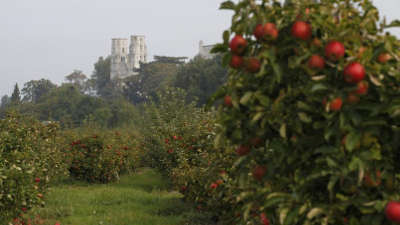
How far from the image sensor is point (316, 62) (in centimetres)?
228

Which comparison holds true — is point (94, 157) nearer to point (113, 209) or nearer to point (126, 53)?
point (113, 209)

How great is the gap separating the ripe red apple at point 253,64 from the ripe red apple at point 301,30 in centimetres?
24

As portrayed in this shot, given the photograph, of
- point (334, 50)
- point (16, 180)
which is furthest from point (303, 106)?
point (16, 180)

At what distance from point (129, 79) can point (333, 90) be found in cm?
8010

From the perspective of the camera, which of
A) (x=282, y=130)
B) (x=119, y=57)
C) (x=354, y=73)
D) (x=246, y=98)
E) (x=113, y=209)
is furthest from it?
(x=119, y=57)

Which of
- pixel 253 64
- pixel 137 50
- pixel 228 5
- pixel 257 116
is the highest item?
pixel 137 50

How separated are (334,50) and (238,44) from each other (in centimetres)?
50

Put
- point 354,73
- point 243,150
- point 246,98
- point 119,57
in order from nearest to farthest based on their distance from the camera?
1. point 354,73
2. point 246,98
3. point 243,150
4. point 119,57

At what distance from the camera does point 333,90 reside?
2266 mm

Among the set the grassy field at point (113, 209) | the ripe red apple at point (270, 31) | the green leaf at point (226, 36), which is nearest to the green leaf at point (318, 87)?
the ripe red apple at point (270, 31)

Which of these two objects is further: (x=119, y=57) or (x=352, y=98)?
(x=119, y=57)

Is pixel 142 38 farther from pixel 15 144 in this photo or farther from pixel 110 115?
pixel 15 144

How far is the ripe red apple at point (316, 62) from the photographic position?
2.28m

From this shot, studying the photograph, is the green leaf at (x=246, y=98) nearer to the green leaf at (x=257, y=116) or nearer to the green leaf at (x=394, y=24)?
the green leaf at (x=257, y=116)
